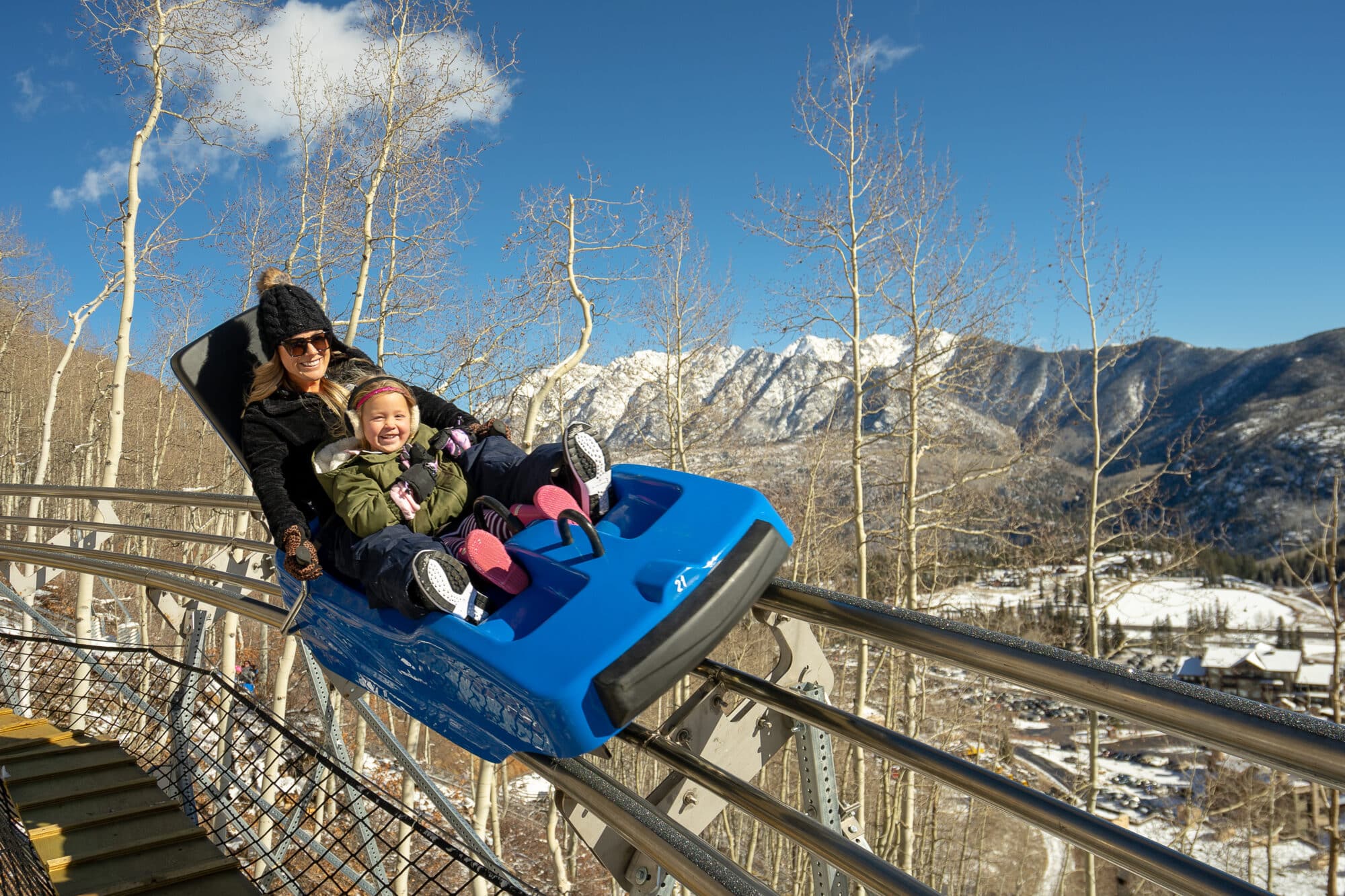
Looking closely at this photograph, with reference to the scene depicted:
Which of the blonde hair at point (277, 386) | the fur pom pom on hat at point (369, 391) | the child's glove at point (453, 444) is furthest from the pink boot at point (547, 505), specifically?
the blonde hair at point (277, 386)

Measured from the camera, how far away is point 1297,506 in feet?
346

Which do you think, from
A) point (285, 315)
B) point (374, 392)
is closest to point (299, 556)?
point (374, 392)

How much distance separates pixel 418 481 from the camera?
2299mm

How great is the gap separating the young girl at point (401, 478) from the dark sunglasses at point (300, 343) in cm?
38

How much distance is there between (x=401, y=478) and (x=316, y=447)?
0.45 meters

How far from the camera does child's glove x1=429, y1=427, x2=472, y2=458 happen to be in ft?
8.05

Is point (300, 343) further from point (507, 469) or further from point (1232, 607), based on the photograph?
point (1232, 607)

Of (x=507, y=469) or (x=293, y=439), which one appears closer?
(x=507, y=469)

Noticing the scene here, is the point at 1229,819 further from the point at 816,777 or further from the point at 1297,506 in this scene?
the point at 1297,506

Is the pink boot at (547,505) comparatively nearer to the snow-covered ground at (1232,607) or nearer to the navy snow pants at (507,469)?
the navy snow pants at (507,469)

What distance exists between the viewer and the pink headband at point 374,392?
237 cm

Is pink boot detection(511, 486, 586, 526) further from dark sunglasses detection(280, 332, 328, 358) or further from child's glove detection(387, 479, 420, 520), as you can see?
dark sunglasses detection(280, 332, 328, 358)

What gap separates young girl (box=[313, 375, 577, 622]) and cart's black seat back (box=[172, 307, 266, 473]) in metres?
0.53

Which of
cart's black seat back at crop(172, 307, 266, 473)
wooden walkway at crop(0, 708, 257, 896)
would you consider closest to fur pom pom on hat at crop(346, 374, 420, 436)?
cart's black seat back at crop(172, 307, 266, 473)
